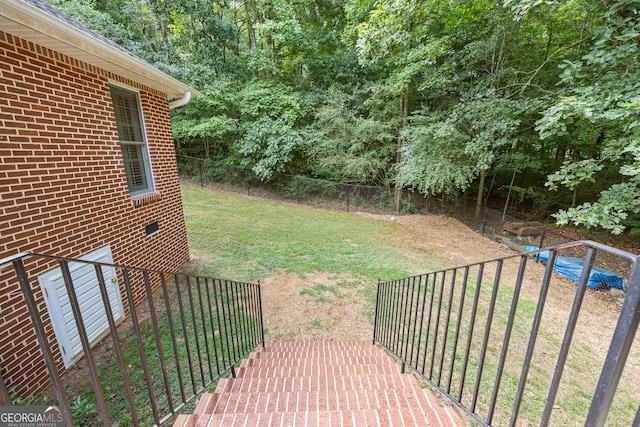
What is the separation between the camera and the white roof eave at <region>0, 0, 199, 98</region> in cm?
211

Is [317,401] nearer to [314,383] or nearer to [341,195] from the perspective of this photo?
[314,383]

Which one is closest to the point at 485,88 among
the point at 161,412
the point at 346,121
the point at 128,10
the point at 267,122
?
the point at 346,121

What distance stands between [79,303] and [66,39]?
113 inches

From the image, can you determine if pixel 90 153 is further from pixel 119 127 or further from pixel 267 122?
pixel 267 122

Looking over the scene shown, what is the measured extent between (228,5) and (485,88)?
1280 centimetres

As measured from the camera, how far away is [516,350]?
3.74m

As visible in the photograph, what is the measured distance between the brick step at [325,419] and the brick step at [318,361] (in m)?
1.38

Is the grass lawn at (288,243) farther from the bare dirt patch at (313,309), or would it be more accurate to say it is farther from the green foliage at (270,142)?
the green foliage at (270,142)

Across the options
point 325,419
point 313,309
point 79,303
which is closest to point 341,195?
point 313,309

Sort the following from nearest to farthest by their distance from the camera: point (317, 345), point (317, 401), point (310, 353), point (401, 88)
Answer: point (317, 401), point (310, 353), point (317, 345), point (401, 88)

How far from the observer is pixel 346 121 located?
11.0 metres

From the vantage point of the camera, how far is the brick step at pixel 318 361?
300cm

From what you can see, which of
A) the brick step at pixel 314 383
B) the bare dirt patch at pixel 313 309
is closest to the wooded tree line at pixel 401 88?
the bare dirt patch at pixel 313 309

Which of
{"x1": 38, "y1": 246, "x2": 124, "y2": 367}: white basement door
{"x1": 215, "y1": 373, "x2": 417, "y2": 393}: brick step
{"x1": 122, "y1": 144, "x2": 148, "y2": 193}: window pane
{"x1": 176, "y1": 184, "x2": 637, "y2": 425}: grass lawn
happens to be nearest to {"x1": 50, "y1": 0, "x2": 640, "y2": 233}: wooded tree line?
{"x1": 176, "y1": 184, "x2": 637, "y2": 425}: grass lawn
